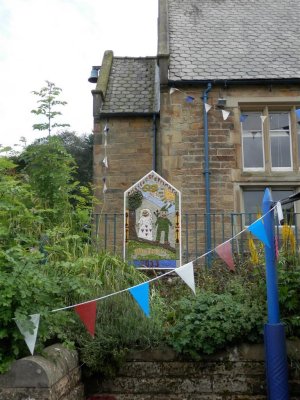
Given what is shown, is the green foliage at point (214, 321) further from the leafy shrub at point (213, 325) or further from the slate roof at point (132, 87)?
the slate roof at point (132, 87)

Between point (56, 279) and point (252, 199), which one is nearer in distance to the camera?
point (56, 279)

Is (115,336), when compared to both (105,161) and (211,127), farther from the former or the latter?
(105,161)

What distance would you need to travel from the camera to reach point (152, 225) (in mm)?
7109

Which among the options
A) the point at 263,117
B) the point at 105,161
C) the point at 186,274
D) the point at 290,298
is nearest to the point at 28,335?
the point at 186,274

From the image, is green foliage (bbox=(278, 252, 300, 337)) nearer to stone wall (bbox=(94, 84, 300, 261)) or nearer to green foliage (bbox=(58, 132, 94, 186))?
stone wall (bbox=(94, 84, 300, 261))

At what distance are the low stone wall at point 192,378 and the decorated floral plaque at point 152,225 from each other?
7.85 feet

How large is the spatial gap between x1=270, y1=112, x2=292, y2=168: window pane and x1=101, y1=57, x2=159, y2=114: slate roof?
3.01 m

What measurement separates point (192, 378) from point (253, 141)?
281 inches

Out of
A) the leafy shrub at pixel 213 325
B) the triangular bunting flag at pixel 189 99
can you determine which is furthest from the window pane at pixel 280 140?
the leafy shrub at pixel 213 325

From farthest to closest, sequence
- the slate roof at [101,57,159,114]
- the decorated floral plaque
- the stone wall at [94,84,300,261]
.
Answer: the slate roof at [101,57,159,114] → the stone wall at [94,84,300,261] → the decorated floral plaque

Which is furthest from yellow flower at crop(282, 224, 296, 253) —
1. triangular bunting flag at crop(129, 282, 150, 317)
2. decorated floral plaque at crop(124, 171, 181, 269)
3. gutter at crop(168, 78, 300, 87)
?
gutter at crop(168, 78, 300, 87)

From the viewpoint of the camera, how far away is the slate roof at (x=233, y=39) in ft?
34.4

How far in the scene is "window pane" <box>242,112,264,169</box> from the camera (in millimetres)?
10531

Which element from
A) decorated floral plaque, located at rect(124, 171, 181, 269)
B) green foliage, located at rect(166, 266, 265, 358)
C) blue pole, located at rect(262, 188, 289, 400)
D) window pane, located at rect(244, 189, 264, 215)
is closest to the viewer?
blue pole, located at rect(262, 188, 289, 400)
